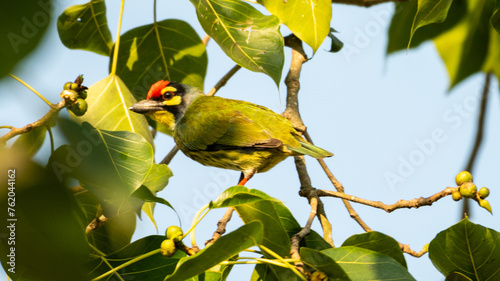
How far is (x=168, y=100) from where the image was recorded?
4051 millimetres

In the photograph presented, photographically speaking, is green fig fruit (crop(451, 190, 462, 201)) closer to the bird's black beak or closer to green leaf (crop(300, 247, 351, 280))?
green leaf (crop(300, 247, 351, 280))

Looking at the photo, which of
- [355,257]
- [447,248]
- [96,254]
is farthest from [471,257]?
[96,254]

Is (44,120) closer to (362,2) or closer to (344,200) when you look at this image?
(344,200)

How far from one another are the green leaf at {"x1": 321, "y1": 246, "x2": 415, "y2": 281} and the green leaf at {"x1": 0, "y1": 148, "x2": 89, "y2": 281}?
2.98ft

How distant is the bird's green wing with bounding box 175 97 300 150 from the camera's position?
3.31 meters

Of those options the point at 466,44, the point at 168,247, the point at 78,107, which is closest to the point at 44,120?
the point at 78,107

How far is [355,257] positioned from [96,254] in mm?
1101

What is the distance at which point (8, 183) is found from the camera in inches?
42.4

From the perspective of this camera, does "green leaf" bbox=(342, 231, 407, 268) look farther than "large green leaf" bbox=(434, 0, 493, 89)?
No

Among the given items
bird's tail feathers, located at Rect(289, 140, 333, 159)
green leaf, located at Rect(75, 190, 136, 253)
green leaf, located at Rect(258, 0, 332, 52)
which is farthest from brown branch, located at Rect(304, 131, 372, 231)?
green leaf, located at Rect(75, 190, 136, 253)

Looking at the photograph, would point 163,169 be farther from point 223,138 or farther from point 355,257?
point 223,138

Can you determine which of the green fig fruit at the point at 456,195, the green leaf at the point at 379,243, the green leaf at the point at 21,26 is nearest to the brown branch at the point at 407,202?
the green fig fruit at the point at 456,195

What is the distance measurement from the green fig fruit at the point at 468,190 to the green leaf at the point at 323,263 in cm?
57

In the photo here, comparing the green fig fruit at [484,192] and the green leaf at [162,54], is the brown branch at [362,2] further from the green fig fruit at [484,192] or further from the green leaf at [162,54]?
the green fig fruit at [484,192]
